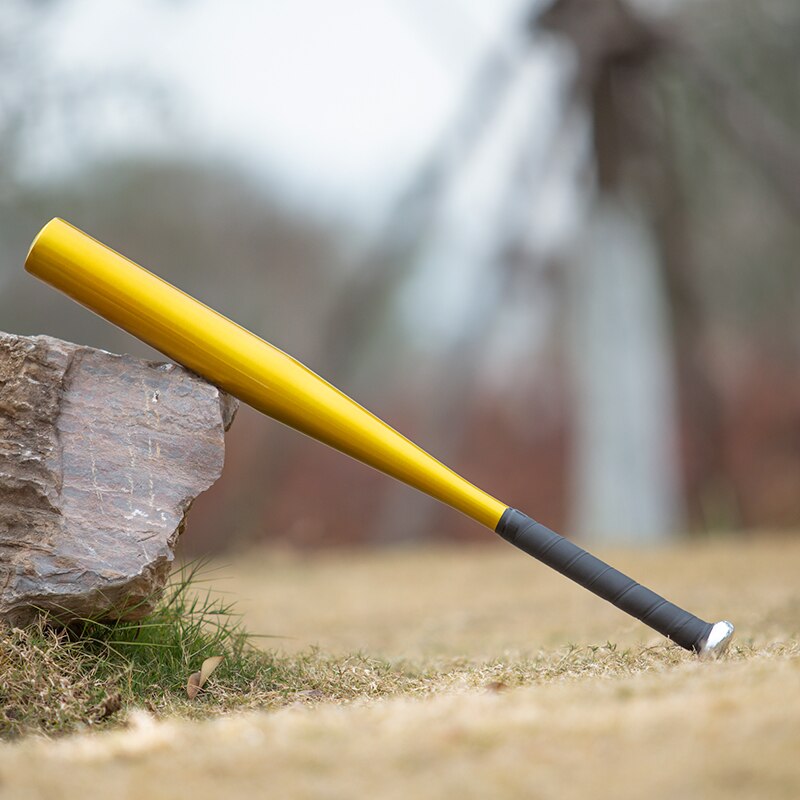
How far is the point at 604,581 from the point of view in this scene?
2.65 m

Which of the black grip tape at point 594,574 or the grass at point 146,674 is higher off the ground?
the black grip tape at point 594,574

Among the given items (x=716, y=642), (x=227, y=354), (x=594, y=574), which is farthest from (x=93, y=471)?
(x=716, y=642)

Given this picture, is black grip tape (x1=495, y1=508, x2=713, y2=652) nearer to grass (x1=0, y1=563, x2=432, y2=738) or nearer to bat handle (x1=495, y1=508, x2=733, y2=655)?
bat handle (x1=495, y1=508, x2=733, y2=655)

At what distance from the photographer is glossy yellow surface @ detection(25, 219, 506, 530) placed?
2670 mm

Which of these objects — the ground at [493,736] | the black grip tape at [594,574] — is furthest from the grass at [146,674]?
the black grip tape at [594,574]

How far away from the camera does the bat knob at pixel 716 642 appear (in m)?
2.54

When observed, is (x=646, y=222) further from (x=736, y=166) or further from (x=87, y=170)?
(x=87, y=170)

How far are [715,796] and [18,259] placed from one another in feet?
30.1

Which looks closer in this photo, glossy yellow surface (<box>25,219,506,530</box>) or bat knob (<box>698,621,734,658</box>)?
bat knob (<box>698,621,734,658</box>)

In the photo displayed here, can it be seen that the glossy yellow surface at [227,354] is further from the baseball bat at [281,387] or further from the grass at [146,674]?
the grass at [146,674]

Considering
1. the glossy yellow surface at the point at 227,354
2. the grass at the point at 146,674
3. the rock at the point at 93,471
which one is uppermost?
the glossy yellow surface at the point at 227,354

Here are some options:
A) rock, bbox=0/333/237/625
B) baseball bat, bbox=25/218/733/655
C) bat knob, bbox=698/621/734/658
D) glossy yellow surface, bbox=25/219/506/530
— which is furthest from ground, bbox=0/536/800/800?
glossy yellow surface, bbox=25/219/506/530

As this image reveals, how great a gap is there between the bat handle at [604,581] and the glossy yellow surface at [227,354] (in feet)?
0.23

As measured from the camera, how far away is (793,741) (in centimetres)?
154
